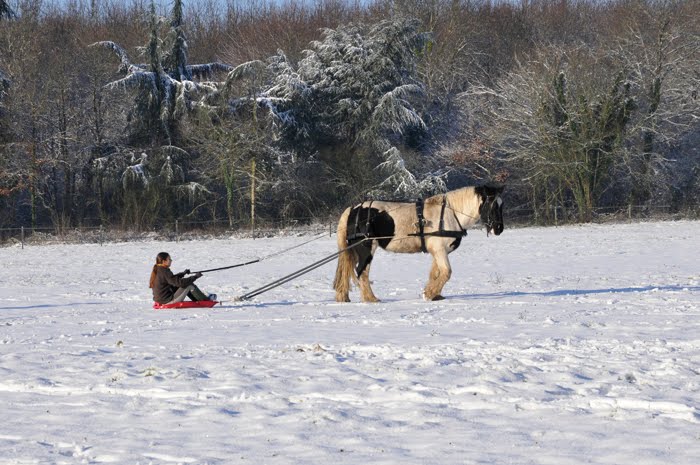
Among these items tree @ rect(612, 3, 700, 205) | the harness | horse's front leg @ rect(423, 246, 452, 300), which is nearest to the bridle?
the harness

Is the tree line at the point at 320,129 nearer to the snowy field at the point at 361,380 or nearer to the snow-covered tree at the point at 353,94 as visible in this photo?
the snow-covered tree at the point at 353,94

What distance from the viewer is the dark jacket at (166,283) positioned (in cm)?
1392

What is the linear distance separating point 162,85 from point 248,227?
8.06 meters

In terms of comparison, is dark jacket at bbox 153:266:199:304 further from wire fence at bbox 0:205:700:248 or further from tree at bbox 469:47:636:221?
tree at bbox 469:47:636:221

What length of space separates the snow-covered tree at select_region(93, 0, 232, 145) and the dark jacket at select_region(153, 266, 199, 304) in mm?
29447

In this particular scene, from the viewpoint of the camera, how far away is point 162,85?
4328 cm

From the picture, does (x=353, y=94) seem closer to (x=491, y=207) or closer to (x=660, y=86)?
(x=660, y=86)

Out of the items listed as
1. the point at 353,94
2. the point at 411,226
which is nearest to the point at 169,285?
the point at 411,226

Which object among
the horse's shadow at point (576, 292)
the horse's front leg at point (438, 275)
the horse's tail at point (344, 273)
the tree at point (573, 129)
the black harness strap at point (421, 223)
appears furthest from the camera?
the tree at point (573, 129)

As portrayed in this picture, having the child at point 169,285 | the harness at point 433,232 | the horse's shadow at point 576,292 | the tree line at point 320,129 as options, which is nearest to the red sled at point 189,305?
the child at point 169,285

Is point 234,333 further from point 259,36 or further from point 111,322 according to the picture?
point 259,36

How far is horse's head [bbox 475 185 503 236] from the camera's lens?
554 inches

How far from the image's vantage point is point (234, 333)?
34.6 feet

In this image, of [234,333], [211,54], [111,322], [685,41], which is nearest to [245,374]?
[234,333]
